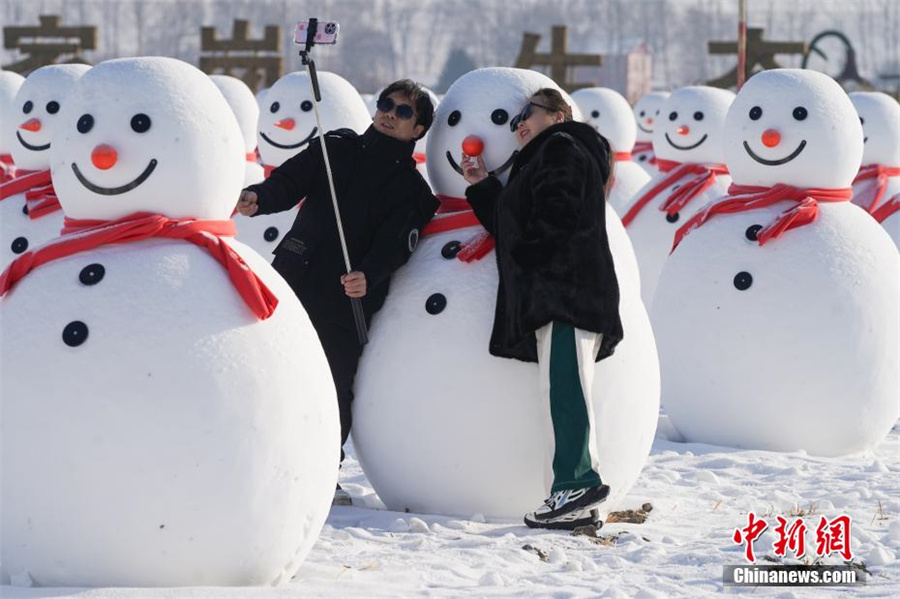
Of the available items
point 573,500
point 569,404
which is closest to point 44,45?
point 569,404

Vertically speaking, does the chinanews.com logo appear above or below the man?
below

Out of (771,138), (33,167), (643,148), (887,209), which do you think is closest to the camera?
(771,138)

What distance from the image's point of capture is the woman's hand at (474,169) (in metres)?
5.71

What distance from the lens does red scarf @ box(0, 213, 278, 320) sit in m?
4.30

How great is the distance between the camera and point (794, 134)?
7277mm

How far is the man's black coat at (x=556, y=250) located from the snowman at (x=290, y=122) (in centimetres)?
411

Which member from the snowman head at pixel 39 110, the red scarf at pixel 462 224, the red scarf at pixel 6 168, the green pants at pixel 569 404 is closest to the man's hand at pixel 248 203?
the red scarf at pixel 462 224

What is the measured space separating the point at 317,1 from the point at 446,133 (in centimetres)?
6144

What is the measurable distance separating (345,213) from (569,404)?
4.03ft

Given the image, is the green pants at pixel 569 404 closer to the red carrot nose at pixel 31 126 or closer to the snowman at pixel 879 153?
the red carrot nose at pixel 31 126

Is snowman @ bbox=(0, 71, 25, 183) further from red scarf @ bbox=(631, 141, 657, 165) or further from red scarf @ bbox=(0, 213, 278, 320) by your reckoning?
red scarf @ bbox=(631, 141, 657, 165)

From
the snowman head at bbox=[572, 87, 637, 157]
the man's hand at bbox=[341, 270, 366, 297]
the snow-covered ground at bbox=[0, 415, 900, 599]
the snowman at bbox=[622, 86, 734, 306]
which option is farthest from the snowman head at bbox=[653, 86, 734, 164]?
the man's hand at bbox=[341, 270, 366, 297]

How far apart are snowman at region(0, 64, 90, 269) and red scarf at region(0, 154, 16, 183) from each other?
45 cm

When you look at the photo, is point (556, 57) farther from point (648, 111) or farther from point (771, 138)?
point (771, 138)
